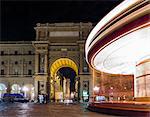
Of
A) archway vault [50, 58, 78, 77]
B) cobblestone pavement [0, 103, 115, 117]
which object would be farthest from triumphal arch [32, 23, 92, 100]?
cobblestone pavement [0, 103, 115, 117]

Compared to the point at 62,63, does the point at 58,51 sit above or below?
above

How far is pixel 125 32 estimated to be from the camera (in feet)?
51.9

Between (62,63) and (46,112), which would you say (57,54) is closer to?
(62,63)

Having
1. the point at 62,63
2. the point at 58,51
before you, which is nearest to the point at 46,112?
the point at 58,51

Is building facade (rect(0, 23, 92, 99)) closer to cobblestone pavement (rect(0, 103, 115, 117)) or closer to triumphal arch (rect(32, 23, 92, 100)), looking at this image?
triumphal arch (rect(32, 23, 92, 100))

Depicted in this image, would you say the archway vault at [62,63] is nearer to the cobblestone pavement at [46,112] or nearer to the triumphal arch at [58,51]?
the triumphal arch at [58,51]

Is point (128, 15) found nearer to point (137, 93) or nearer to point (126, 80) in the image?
point (137, 93)

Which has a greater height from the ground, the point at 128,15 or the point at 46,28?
the point at 46,28

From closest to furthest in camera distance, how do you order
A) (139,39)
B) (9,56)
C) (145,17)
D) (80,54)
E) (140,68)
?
(145,17) < (139,39) < (140,68) < (80,54) < (9,56)

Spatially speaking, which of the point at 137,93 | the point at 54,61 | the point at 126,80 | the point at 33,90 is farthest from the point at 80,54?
the point at 137,93

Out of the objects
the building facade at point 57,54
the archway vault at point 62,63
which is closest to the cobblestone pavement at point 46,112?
the building facade at point 57,54

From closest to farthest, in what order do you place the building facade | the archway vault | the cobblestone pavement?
the cobblestone pavement → the building facade → the archway vault

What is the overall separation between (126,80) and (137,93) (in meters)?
12.9

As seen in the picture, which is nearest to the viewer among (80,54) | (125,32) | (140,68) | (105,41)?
(125,32)
